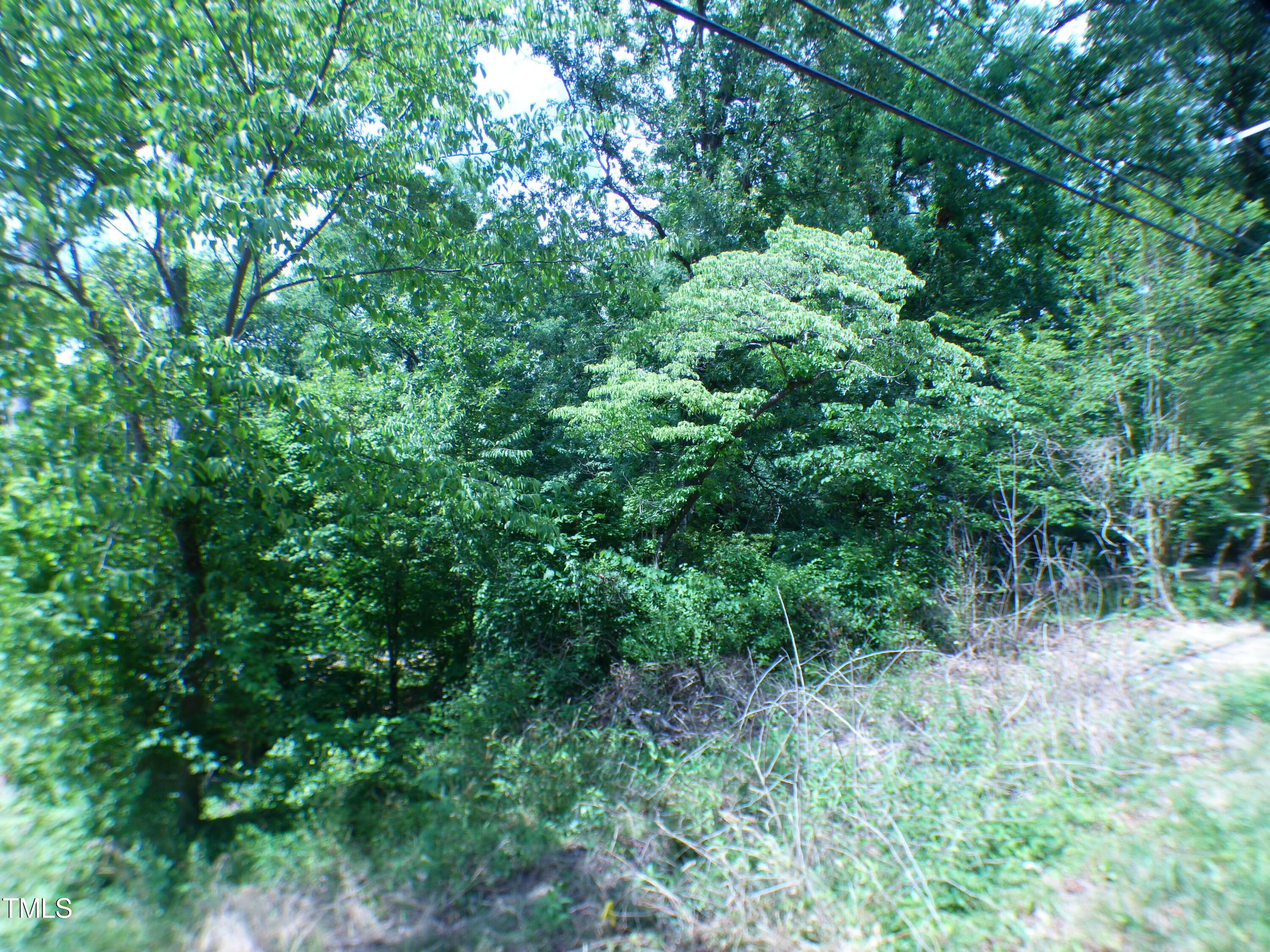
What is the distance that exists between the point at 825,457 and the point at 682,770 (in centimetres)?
538

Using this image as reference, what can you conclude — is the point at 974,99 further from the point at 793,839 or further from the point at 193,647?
the point at 193,647

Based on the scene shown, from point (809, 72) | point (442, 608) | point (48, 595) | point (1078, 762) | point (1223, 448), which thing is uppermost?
point (809, 72)

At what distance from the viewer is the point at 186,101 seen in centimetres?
443

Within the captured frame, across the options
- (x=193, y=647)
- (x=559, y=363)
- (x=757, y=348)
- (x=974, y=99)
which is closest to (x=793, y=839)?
(x=193, y=647)

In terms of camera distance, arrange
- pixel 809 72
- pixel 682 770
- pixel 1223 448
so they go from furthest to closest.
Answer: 1. pixel 1223 448
2. pixel 682 770
3. pixel 809 72

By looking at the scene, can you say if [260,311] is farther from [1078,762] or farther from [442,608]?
[1078,762]

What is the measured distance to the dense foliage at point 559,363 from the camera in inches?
151

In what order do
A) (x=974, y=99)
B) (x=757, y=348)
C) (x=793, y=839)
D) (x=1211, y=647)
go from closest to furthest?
1. (x=793, y=839)
2. (x=974, y=99)
3. (x=1211, y=647)
4. (x=757, y=348)

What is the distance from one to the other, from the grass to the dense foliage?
1.69ft

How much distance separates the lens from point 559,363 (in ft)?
37.8

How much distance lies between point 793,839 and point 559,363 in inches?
346

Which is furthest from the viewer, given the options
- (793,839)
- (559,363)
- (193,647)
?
(559,363)

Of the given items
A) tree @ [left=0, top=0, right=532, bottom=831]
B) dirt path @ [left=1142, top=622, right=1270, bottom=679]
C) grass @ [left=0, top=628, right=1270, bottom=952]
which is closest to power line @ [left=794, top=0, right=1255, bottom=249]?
tree @ [left=0, top=0, right=532, bottom=831]

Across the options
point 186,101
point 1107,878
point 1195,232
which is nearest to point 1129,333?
point 1195,232
